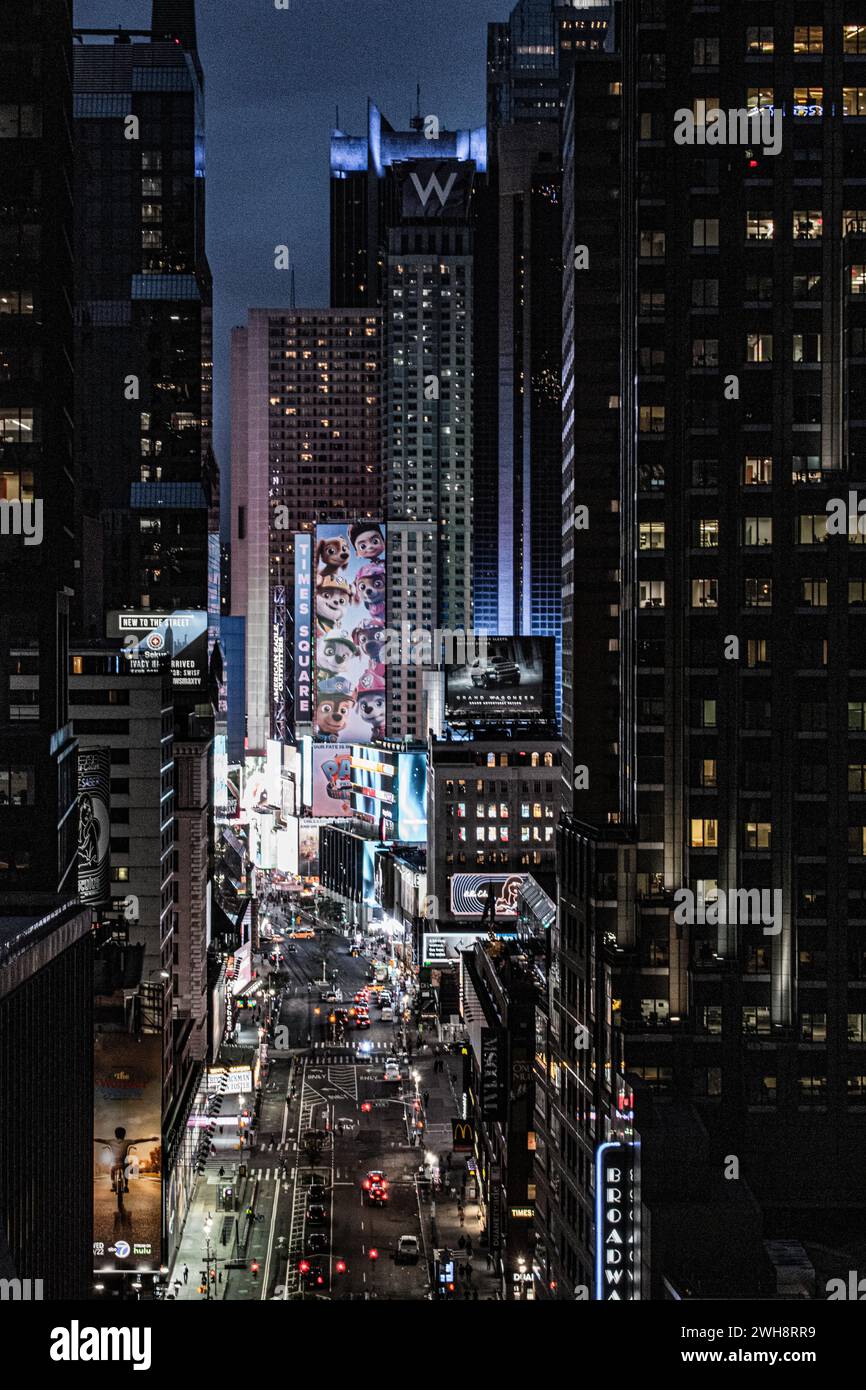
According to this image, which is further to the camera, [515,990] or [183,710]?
[183,710]

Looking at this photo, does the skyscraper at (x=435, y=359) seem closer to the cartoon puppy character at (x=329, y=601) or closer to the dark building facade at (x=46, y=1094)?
the cartoon puppy character at (x=329, y=601)

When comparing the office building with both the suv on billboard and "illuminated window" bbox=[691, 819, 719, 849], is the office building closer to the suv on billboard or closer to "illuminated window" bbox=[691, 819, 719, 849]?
the suv on billboard

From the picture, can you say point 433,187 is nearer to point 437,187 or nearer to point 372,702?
point 437,187

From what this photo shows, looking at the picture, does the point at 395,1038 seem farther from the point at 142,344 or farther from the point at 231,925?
the point at 142,344

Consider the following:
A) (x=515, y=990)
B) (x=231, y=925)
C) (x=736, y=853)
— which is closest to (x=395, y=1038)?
(x=231, y=925)

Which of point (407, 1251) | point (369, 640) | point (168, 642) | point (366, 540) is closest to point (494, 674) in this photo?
point (168, 642)

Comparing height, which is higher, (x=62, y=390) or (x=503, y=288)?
(x=503, y=288)

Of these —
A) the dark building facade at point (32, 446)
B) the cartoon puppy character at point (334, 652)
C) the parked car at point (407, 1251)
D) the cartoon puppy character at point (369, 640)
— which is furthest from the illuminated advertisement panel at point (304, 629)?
the dark building facade at point (32, 446)
